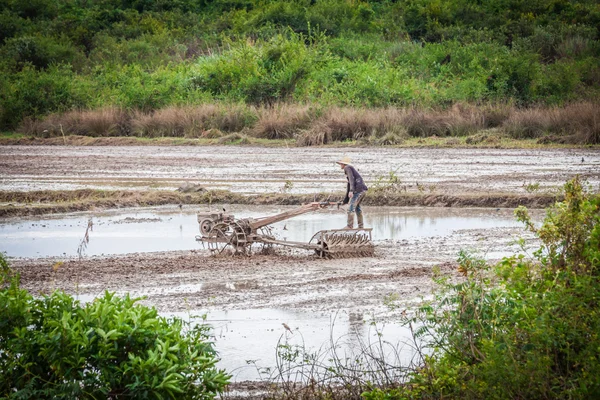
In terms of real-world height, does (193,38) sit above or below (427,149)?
above

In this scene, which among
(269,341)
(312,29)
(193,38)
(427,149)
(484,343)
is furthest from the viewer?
(193,38)

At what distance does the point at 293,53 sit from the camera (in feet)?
164

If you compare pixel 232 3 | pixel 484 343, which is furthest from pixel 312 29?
pixel 484 343

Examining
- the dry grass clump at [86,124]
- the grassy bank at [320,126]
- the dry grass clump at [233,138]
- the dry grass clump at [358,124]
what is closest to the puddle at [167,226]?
the grassy bank at [320,126]

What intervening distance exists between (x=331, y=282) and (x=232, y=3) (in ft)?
211

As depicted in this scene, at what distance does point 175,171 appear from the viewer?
31.1 metres

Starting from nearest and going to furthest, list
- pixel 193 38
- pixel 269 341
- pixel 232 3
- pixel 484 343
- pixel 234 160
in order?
pixel 484 343
pixel 269 341
pixel 234 160
pixel 193 38
pixel 232 3

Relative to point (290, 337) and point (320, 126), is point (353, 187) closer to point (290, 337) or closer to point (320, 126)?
point (290, 337)

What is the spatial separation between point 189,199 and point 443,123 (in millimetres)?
20354

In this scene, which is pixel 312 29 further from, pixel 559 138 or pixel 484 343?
pixel 484 343

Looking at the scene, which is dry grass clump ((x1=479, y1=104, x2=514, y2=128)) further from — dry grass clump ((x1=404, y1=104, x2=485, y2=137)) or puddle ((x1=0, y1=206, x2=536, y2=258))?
puddle ((x1=0, y1=206, x2=536, y2=258))

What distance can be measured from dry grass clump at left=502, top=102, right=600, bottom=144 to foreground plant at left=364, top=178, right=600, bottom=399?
3085 centimetres

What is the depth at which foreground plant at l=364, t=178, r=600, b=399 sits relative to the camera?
5738mm

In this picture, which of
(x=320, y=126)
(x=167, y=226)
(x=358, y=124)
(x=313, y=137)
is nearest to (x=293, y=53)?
(x=320, y=126)
